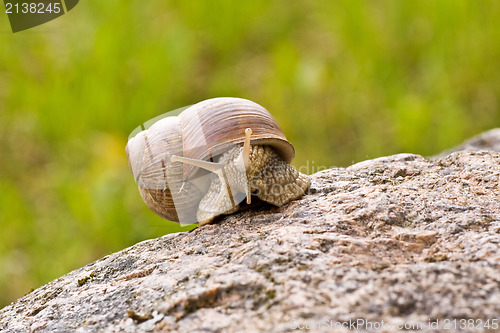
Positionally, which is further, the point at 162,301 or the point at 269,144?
the point at 269,144

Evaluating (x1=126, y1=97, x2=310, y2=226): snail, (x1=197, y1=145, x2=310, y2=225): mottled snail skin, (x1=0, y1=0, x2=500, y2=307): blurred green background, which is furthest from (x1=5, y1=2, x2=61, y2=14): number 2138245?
(x1=197, y1=145, x2=310, y2=225): mottled snail skin

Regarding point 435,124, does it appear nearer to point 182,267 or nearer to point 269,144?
point 269,144

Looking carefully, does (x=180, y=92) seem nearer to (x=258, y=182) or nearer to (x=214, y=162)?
(x=214, y=162)

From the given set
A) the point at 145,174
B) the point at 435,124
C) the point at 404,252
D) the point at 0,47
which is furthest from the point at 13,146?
the point at 404,252

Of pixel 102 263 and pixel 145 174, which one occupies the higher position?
pixel 145 174

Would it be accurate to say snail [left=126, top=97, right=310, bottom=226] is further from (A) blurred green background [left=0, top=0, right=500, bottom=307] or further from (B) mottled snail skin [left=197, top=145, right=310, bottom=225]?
(A) blurred green background [left=0, top=0, right=500, bottom=307]

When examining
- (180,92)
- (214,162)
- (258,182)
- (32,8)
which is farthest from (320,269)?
(32,8)
